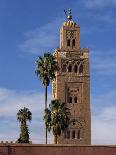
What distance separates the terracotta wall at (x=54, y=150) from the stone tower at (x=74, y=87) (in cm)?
3089

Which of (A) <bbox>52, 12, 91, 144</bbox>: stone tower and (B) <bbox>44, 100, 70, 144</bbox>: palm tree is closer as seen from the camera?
(B) <bbox>44, 100, 70, 144</bbox>: palm tree

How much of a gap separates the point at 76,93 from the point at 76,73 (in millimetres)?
2966

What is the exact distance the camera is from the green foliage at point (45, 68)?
75.6m

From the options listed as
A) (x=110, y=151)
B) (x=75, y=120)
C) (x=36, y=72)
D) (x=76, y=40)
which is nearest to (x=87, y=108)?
(x=75, y=120)

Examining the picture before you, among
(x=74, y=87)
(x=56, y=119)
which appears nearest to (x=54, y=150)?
(x=56, y=119)

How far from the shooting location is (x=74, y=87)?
306 ft

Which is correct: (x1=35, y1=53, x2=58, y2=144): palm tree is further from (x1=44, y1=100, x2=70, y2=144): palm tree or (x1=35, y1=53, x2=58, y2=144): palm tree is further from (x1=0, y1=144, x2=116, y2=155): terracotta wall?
(x1=0, y1=144, x2=116, y2=155): terracotta wall

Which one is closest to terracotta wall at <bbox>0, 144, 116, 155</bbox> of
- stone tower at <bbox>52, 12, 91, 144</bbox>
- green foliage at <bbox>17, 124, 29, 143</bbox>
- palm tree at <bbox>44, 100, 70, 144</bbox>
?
palm tree at <bbox>44, 100, 70, 144</bbox>

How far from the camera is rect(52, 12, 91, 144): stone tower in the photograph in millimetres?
90688

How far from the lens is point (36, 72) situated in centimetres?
7612

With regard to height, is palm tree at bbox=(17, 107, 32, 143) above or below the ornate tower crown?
below

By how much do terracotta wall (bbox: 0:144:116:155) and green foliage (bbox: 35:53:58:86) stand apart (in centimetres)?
1870

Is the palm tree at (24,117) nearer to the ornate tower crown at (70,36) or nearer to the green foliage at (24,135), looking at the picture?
the green foliage at (24,135)

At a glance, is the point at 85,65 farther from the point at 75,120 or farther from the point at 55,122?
the point at 55,122
